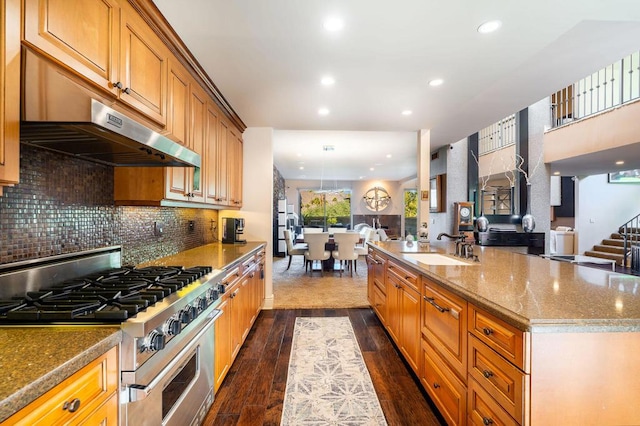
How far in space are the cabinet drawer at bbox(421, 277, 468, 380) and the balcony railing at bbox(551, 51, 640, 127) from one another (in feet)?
17.7

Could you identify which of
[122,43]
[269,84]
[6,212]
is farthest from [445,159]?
[6,212]

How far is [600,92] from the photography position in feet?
18.3

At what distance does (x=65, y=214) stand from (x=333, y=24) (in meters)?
1.84

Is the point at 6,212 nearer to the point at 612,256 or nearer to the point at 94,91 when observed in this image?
the point at 94,91

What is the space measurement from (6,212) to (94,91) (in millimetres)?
626

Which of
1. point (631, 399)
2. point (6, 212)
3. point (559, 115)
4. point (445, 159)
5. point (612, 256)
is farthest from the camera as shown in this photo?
point (612, 256)

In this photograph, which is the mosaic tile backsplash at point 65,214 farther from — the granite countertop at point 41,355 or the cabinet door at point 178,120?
the granite countertop at point 41,355

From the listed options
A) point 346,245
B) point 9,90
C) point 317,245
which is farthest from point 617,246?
point 9,90

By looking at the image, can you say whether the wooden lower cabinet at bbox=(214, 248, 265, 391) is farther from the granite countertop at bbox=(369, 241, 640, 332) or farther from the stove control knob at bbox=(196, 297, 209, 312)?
the granite countertop at bbox=(369, 241, 640, 332)

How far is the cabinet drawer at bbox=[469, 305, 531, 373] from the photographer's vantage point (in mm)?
1064

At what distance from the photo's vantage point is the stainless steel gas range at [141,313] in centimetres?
104

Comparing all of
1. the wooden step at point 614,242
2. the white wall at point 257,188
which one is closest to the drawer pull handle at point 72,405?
the white wall at point 257,188

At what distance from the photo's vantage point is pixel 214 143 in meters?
2.83

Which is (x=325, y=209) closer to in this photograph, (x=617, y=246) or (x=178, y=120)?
(x=617, y=246)
